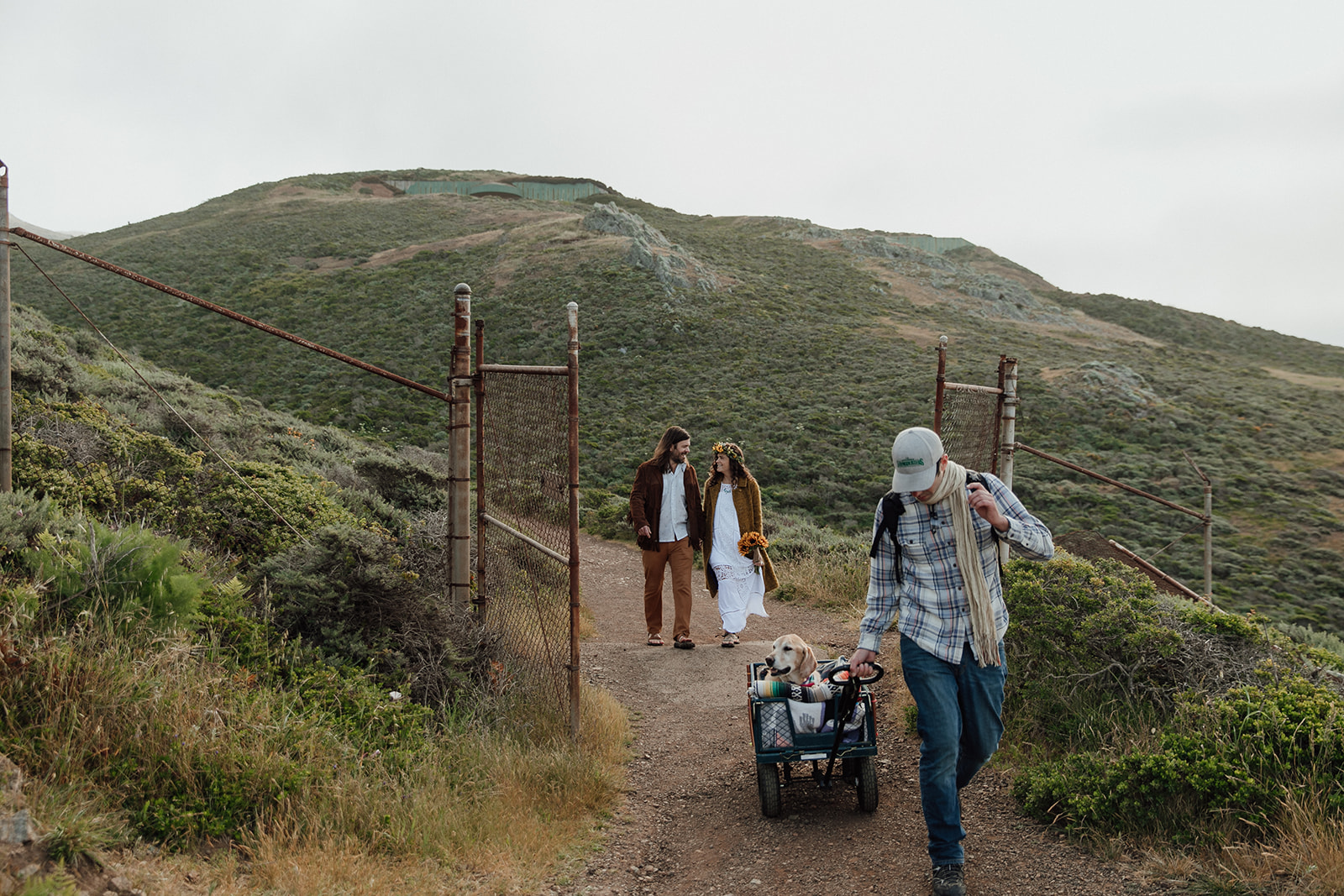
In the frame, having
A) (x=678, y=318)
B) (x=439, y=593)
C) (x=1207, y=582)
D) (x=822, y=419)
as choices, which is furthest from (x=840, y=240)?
(x=439, y=593)

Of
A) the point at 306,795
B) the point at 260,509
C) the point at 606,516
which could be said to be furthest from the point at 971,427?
the point at 606,516

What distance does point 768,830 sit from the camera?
4352 mm

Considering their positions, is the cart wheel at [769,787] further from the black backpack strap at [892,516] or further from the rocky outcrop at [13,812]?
the rocky outcrop at [13,812]

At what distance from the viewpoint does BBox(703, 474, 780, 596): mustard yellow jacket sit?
295 inches

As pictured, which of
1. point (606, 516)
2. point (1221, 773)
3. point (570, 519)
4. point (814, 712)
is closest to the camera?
point (1221, 773)

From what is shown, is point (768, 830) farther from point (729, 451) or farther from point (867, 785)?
point (729, 451)

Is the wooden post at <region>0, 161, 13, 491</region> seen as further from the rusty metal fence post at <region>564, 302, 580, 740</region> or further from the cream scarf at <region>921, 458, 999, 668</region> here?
the cream scarf at <region>921, 458, 999, 668</region>

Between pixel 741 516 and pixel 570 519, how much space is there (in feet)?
9.60

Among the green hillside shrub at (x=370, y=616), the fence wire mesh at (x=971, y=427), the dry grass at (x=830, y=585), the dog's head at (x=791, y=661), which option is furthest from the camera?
the dry grass at (x=830, y=585)

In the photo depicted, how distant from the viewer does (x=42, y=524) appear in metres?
4.52

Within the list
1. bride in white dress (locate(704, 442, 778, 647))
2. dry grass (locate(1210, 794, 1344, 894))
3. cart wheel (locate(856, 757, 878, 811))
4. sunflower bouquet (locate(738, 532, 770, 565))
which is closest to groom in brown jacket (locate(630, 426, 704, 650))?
bride in white dress (locate(704, 442, 778, 647))

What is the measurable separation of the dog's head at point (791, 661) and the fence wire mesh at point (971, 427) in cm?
229

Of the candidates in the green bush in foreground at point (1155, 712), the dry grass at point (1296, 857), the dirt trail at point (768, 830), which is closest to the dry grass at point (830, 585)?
the dirt trail at point (768, 830)

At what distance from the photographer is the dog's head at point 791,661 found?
15.1 ft
